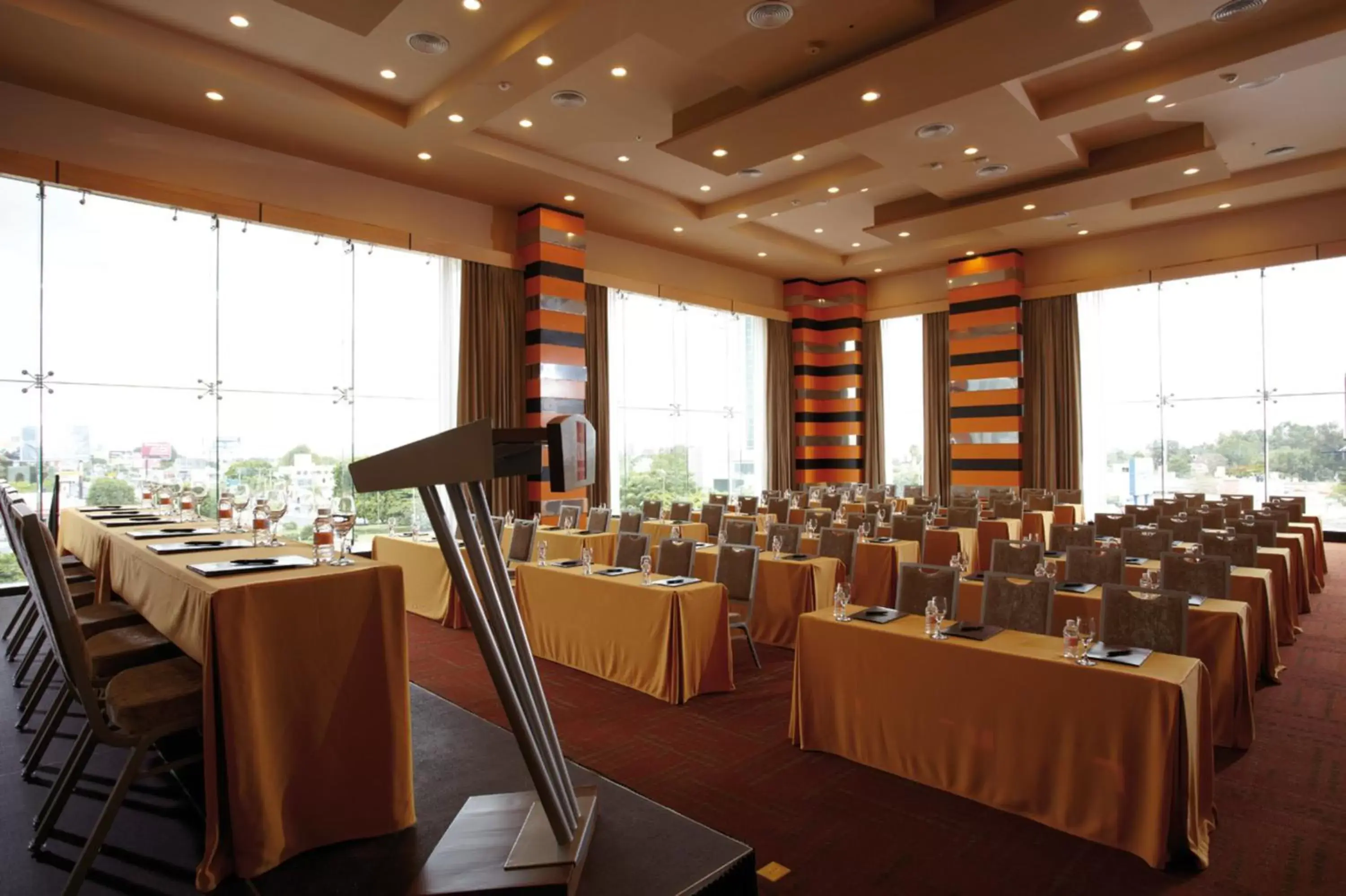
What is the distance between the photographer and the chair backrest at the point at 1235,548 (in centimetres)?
561

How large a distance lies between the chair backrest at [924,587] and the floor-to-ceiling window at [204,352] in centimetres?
756

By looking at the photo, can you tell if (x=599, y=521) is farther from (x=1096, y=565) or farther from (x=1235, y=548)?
(x=1235, y=548)

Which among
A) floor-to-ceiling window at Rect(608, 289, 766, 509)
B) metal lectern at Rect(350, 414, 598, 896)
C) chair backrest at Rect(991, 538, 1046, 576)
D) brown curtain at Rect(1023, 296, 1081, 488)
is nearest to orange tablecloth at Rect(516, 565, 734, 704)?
chair backrest at Rect(991, 538, 1046, 576)

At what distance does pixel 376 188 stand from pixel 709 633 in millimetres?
7703

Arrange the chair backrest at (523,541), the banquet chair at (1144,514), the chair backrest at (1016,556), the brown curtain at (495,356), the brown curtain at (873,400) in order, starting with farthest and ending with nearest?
the brown curtain at (873,400) → the brown curtain at (495,356) → the banquet chair at (1144,514) → the chair backrest at (523,541) → the chair backrest at (1016,556)

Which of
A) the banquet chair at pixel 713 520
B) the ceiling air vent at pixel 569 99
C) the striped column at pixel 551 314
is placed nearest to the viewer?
the ceiling air vent at pixel 569 99

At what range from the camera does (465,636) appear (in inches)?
247

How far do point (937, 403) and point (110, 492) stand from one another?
43.5 feet

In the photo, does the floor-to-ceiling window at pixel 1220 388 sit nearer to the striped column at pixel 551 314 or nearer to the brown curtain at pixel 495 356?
the striped column at pixel 551 314

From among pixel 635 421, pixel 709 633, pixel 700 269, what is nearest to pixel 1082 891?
pixel 709 633

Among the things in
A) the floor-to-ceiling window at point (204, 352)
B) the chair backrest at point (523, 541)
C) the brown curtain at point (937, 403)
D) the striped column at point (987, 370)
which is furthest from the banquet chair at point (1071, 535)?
the brown curtain at point (937, 403)

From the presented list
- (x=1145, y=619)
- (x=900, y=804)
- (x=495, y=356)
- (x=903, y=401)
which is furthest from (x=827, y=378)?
(x=900, y=804)

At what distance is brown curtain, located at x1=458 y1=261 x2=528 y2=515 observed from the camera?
10.6 meters

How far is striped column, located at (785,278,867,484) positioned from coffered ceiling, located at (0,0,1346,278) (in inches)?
183
